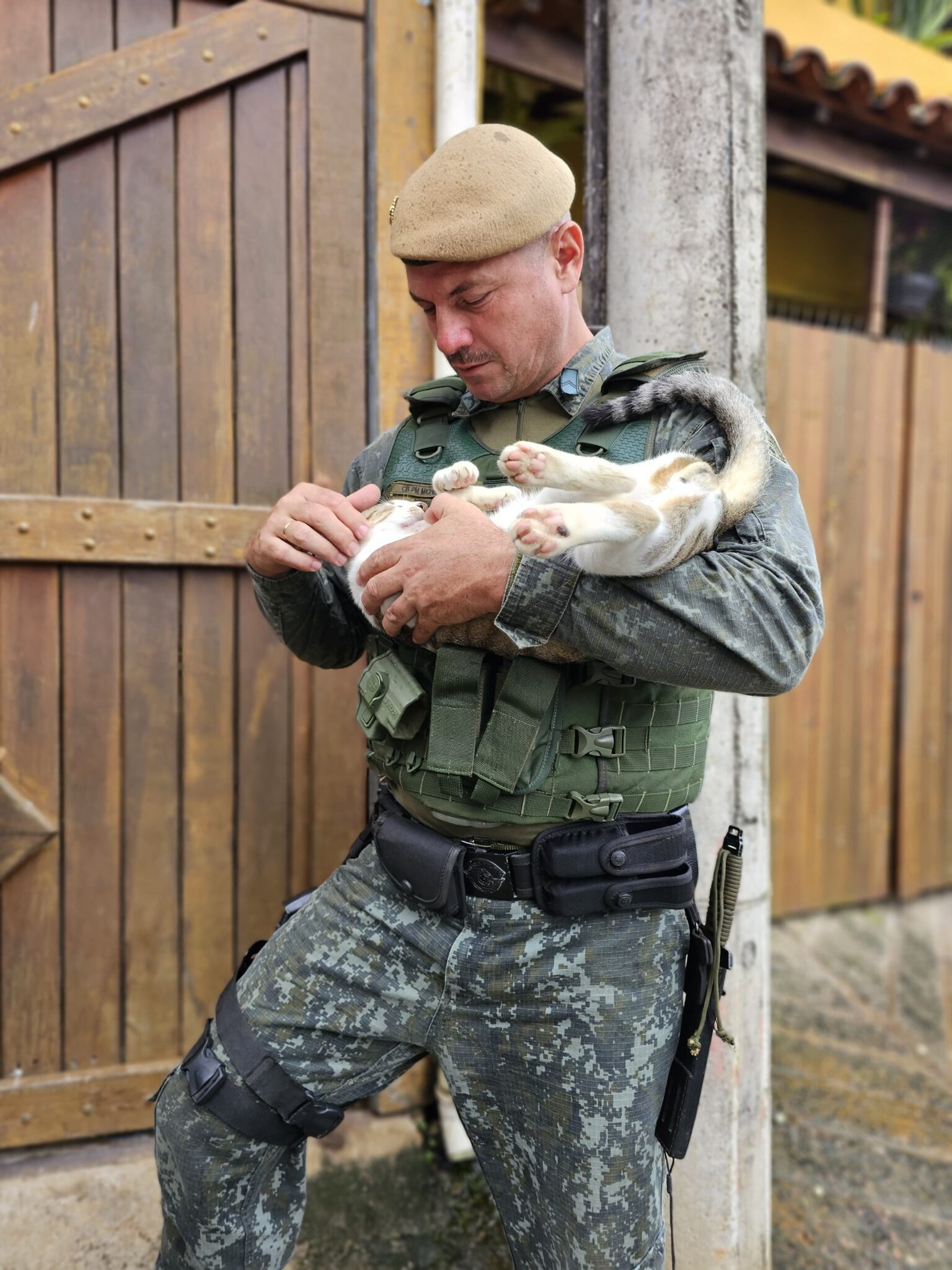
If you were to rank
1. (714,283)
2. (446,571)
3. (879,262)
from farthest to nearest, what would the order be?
(879,262)
(714,283)
(446,571)

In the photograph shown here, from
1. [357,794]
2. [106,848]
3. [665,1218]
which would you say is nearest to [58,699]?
[106,848]

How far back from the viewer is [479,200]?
1409mm

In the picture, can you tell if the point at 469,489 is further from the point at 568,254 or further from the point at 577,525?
the point at 568,254

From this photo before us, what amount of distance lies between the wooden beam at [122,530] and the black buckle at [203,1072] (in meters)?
1.27

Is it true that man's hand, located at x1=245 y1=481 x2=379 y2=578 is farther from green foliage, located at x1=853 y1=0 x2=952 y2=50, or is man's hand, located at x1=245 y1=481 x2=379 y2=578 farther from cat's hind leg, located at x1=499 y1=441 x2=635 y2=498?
green foliage, located at x1=853 y1=0 x2=952 y2=50

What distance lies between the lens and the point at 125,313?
234 centimetres

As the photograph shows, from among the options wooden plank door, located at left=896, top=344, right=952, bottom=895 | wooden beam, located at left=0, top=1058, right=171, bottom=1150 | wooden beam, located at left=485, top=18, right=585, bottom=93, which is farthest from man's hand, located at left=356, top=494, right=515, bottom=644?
wooden plank door, located at left=896, top=344, right=952, bottom=895

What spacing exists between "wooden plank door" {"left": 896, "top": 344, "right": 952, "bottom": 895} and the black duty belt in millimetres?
3278

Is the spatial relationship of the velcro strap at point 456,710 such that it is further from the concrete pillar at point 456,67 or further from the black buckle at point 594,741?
the concrete pillar at point 456,67

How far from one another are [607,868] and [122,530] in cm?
158

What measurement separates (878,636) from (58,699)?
3.54 metres

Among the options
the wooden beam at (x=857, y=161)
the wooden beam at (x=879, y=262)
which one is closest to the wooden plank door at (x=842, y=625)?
the wooden beam at (x=879, y=262)

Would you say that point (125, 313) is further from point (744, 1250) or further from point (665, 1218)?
point (744, 1250)

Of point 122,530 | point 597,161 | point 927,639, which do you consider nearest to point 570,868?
point 122,530
